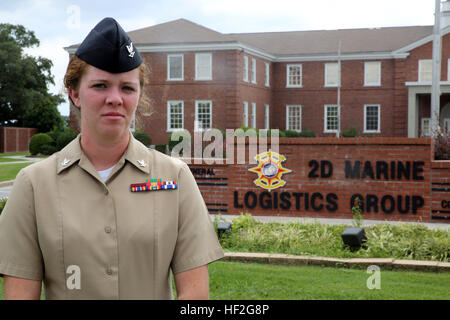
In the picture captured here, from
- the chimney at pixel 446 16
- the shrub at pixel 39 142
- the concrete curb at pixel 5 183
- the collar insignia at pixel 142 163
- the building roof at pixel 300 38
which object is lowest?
the concrete curb at pixel 5 183

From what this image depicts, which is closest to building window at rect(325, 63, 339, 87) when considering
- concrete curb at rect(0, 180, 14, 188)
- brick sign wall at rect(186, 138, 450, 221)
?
concrete curb at rect(0, 180, 14, 188)

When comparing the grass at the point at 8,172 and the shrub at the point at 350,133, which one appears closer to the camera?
the grass at the point at 8,172

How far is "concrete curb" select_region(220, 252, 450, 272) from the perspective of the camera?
24.6ft

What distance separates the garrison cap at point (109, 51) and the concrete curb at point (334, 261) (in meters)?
5.92

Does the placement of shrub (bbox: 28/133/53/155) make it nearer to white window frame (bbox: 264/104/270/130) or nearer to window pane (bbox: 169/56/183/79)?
window pane (bbox: 169/56/183/79)

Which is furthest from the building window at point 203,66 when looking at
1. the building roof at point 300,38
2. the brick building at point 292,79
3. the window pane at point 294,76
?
the window pane at point 294,76

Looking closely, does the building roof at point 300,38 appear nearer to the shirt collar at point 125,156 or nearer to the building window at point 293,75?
the building window at point 293,75

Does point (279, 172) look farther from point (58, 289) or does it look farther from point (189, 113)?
point (189, 113)

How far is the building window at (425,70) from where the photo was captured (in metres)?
42.2

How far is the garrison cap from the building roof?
37541 millimetres

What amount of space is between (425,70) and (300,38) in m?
11.0

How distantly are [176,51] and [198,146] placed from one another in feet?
22.7

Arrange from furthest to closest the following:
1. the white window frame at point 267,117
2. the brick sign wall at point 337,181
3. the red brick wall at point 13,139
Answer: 1. the white window frame at point 267,117
2. the red brick wall at point 13,139
3. the brick sign wall at point 337,181

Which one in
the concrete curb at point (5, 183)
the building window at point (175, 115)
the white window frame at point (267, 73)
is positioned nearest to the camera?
the concrete curb at point (5, 183)
